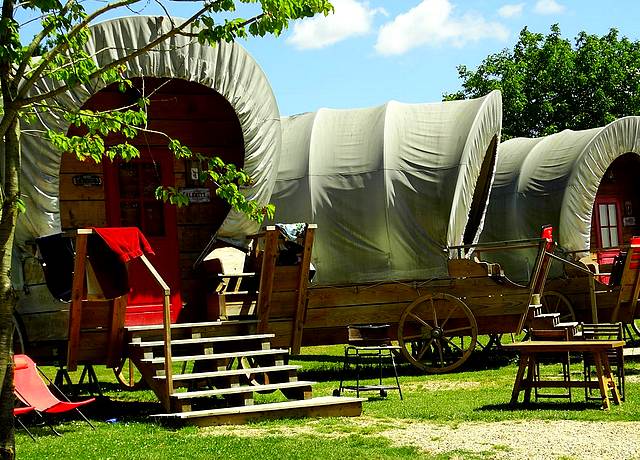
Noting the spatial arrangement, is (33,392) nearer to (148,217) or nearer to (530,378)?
(148,217)

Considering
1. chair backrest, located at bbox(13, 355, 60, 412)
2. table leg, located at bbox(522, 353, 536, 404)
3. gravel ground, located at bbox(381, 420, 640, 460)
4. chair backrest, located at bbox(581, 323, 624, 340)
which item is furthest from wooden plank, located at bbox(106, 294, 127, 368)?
chair backrest, located at bbox(581, 323, 624, 340)

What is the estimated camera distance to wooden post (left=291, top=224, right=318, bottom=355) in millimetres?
12281

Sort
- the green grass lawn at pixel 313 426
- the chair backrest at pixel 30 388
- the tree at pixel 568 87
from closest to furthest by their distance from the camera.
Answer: the green grass lawn at pixel 313 426
the chair backrest at pixel 30 388
the tree at pixel 568 87

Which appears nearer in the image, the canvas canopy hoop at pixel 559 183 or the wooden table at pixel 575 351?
the wooden table at pixel 575 351

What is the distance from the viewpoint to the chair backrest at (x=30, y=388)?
31.1 ft

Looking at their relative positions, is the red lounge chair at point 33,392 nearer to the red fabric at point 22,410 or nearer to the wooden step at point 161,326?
the red fabric at point 22,410

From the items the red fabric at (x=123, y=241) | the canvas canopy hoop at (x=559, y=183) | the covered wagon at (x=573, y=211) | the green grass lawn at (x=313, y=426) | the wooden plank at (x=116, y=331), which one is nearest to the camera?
the green grass lawn at (x=313, y=426)

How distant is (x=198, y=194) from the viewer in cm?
1291

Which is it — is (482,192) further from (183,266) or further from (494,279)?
(183,266)

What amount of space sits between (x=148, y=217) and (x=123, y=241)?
1949 mm

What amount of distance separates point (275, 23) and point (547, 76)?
102 ft

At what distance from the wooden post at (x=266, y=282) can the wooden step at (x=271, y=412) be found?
148cm

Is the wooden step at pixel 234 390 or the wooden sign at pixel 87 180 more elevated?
the wooden sign at pixel 87 180

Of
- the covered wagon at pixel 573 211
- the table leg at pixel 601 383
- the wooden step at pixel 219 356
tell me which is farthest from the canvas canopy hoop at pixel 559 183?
the wooden step at pixel 219 356
